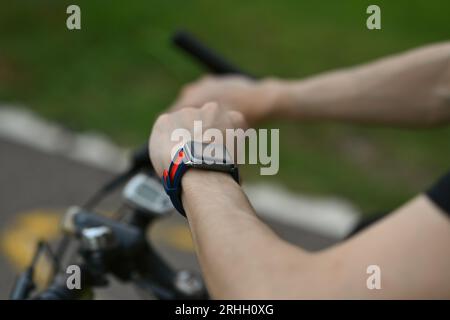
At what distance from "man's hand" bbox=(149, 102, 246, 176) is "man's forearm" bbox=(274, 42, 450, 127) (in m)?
0.64

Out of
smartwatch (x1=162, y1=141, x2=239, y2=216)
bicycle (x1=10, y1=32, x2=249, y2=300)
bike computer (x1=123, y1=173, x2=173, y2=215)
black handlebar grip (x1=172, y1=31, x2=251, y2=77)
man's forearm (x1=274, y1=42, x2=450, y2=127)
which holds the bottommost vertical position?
bicycle (x1=10, y1=32, x2=249, y2=300)

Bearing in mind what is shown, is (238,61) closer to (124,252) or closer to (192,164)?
(124,252)

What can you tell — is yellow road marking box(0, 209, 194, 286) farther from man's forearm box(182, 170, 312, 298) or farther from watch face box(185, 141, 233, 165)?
man's forearm box(182, 170, 312, 298)

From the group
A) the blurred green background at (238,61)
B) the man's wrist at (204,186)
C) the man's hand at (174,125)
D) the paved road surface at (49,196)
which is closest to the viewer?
the man's wrist at (204,186)

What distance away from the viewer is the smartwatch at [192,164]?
5.73 feet

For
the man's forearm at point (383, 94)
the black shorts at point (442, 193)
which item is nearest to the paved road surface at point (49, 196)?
the man's forearm at point (383, 94)

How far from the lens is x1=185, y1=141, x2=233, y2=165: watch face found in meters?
1.75

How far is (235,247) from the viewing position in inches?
61.5

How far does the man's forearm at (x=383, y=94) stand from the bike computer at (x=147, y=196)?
1.74 feet

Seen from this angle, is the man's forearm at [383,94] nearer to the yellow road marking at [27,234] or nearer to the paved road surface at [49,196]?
the paved road surface at [49,196]

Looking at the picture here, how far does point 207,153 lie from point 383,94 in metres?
0.99

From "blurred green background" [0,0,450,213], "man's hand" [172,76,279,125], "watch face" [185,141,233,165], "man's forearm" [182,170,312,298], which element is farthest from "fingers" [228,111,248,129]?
"blurred green background" [0,0,450,213]

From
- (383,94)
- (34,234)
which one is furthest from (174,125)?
(34,234)
